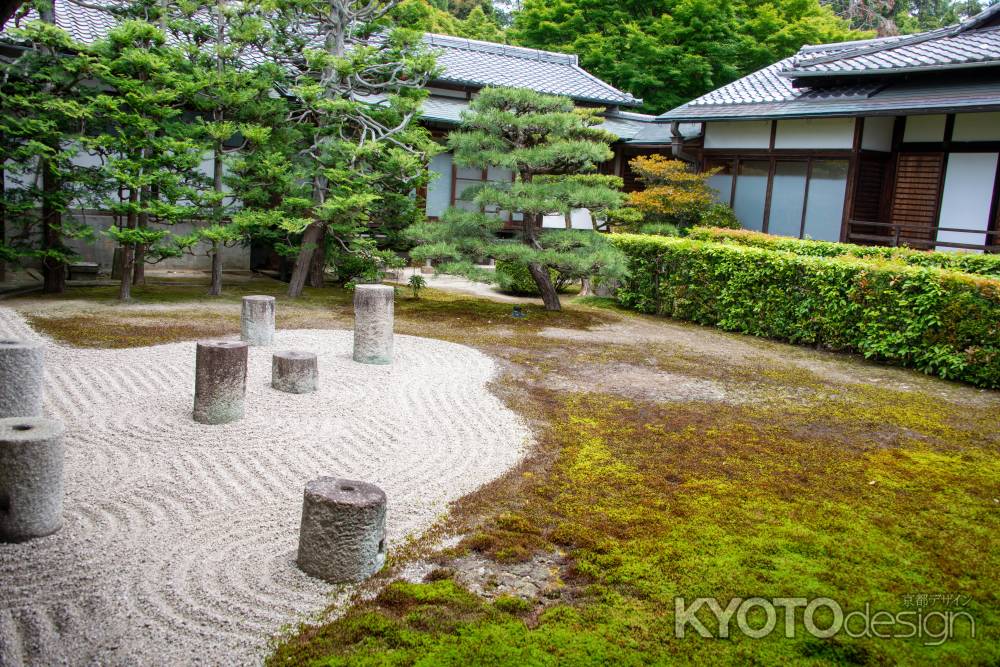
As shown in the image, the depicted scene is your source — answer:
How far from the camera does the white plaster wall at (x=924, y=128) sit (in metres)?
15.4

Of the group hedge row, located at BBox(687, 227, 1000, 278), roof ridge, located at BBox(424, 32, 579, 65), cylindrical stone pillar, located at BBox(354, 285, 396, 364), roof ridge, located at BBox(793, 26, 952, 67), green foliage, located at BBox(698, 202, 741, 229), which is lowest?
cylindrical stone pillar, located at BBox(354, 285, 396, 364)

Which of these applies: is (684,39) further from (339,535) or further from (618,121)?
(339,535)

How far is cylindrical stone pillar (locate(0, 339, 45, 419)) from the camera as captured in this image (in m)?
5.78

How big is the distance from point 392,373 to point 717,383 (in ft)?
11.9

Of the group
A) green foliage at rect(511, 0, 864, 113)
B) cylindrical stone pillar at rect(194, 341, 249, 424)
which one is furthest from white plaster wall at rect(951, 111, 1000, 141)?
cylindrical stone pillar at rect(194, 341, 249, 424)

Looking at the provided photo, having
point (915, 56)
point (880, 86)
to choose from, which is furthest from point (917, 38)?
point (880, 86)

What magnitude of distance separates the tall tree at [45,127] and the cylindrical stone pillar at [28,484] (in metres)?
7.74

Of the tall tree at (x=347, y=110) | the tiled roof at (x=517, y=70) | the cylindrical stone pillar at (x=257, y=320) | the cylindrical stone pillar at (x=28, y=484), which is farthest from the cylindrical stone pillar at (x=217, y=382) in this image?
the tiled roof at (x=517, y=70)

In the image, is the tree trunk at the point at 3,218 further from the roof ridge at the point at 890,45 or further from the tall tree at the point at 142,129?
the roof ridge at the point at 890,45

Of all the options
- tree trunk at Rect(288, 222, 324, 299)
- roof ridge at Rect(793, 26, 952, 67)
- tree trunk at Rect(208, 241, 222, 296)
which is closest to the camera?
tree trunk at Rect(208, 241, 222, 296)

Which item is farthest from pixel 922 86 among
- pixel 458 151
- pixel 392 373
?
pixel 392 373

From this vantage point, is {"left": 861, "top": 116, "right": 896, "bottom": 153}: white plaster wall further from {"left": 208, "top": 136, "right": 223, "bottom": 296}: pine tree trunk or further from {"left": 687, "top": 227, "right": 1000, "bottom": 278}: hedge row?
{"left": 208, "top": 136, "right": 223, "bottom": 296}: pine tree trunk

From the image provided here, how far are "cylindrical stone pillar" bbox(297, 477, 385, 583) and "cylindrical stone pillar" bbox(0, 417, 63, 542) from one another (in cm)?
147

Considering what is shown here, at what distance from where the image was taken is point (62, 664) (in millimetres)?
3268
